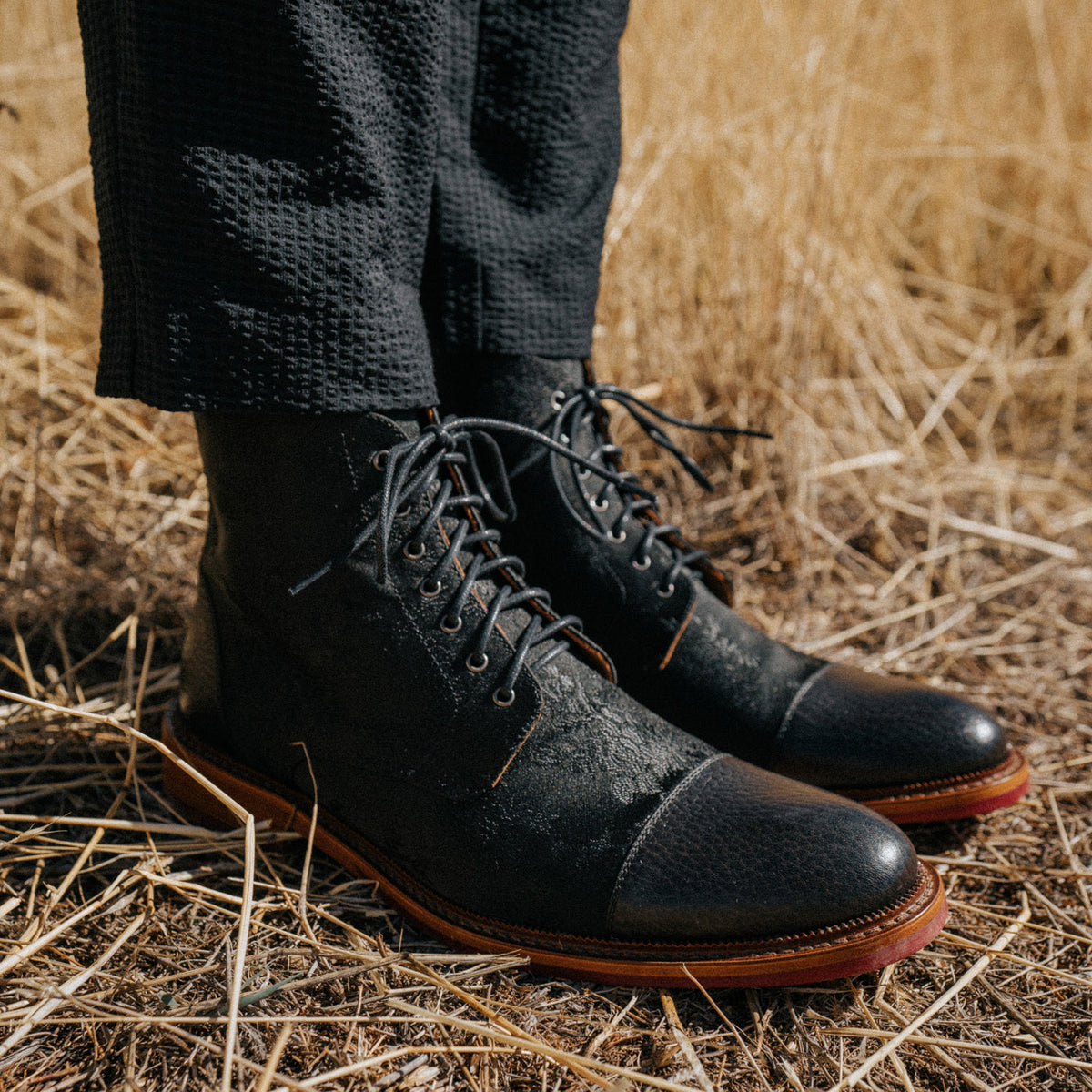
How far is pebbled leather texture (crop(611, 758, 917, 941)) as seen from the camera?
2.30ft

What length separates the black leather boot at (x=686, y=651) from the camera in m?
0.91

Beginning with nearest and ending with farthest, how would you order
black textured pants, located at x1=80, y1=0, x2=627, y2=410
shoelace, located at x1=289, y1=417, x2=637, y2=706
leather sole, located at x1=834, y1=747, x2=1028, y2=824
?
black textured pants, located at x1=80, y1=0, x2=627, y2=410
shoelace, located at x1=289, y1=417, x2=637, y2=706
leather sole, located at x1=834, y1=747, x2=1028, y2=824

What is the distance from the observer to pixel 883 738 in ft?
2.99

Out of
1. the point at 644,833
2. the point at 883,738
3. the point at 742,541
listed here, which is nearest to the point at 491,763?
the point at 644,833

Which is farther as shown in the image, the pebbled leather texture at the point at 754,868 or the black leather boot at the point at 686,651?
the black leather boot at the point at 686,651

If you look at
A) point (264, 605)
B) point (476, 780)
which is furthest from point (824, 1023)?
point (264, 605)

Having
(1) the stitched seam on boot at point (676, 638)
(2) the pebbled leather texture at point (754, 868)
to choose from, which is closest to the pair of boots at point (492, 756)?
(2) the pebbled leather texture at point (754, 868)

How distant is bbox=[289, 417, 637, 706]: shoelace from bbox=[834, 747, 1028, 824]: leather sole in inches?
13.8

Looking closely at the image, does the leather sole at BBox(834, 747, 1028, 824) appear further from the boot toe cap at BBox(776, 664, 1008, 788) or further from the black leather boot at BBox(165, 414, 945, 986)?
the black leather boot at BBox(165, 414, 945, 986)

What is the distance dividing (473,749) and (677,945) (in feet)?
0.70

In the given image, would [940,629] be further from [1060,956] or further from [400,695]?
[400,695]

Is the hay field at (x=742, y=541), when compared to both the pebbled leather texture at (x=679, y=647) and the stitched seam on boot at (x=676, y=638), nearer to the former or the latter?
the pebbled leather texture at (x=679, y=647)

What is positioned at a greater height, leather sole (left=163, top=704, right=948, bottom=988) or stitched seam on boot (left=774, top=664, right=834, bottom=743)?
stitched seam on boot (left=774, top=664, right=834, bottom=743)

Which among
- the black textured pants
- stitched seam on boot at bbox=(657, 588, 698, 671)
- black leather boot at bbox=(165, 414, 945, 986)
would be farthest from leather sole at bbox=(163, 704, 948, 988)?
the black textured pants
